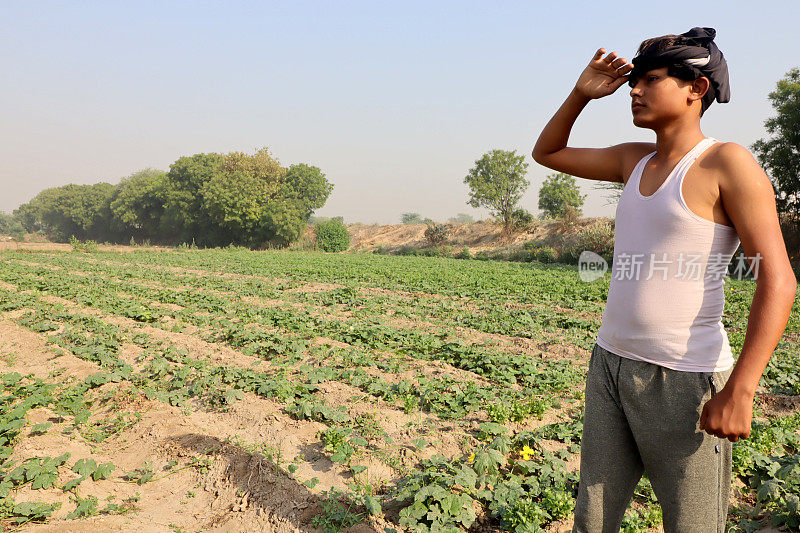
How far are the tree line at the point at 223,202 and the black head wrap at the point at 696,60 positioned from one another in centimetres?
4169

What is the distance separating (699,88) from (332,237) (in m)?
40.8

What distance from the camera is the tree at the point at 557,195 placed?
39719 mm

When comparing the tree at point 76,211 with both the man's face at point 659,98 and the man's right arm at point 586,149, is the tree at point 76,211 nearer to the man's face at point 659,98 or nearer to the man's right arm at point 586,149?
the man's right arm at point 586,149

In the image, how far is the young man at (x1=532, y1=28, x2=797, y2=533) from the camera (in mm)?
1388

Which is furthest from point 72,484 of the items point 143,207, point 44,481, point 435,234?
point 143,207

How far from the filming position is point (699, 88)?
1.57 metres

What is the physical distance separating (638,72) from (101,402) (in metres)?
5.71

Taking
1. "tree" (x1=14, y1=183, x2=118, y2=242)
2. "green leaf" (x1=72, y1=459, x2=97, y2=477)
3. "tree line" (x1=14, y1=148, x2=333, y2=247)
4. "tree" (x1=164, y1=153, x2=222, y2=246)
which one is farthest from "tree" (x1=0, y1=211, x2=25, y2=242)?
"green leaf" (x1=72, y1=459, x2=97, y2=477)

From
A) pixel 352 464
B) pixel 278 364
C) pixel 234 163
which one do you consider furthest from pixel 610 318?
pixel 234 163

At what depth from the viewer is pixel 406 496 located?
9.71 ft

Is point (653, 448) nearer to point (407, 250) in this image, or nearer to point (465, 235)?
point (407, 250)

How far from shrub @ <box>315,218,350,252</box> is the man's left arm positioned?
134ft

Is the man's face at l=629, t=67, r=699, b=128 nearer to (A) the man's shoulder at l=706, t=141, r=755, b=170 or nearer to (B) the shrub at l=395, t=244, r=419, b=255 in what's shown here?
(A) the man's shoulder at l=706, t=141, r=755, b=170

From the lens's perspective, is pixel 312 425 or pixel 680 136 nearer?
pixel 680 136
